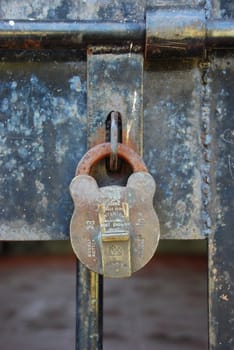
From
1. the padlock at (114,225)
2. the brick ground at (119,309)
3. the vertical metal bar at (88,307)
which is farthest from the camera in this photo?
the brick ground at (119,309)

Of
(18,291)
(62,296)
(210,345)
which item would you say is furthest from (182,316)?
(210,345)

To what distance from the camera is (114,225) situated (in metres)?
0.75

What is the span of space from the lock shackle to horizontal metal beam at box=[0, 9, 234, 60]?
143mm

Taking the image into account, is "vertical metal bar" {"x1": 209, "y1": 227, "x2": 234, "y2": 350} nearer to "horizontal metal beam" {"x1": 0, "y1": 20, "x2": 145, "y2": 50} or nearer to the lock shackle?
the lock shackle

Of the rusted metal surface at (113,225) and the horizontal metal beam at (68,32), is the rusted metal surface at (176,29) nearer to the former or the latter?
the horizontal metal beam at (68,32)

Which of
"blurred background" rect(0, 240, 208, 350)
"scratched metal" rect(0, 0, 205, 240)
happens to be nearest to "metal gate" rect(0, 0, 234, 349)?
"scratched metal" rect(0, 0, 205, 240)

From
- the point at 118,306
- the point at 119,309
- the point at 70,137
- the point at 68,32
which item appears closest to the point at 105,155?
the point at 70,137

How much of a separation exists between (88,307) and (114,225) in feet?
0.57

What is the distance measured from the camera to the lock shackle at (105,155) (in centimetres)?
79

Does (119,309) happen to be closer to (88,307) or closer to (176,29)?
(88,307)

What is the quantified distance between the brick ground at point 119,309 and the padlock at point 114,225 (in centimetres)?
188

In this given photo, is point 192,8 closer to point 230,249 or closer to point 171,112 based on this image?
point 171,112

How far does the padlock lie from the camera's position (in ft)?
2.47

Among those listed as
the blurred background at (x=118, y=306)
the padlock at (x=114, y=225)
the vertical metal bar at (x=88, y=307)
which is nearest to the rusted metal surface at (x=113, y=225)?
the padlock at (x=114, y=225)
